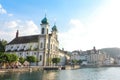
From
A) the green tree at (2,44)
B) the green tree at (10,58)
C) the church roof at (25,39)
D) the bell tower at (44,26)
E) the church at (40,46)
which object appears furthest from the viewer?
the green tree at (2,44)

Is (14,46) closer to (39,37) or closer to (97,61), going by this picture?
(39,37)

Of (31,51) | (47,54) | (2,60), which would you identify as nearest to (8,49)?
(31,51)

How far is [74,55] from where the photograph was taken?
182875mm

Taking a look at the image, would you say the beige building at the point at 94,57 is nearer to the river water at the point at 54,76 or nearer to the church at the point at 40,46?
the church at the point at 40,46

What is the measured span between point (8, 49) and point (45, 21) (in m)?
24.4

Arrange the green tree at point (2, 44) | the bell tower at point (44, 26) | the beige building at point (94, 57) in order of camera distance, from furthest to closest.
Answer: the beige building at point (94, 57) → the green tree at point (2, 44) → the bell tower at point (44, 26)

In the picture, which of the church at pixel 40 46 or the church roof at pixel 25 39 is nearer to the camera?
the church at pixel 40 46

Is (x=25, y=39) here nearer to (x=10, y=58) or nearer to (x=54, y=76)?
(x=10, y=58)

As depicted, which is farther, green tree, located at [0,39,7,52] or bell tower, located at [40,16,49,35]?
green tree, located at [0,39,7,52]

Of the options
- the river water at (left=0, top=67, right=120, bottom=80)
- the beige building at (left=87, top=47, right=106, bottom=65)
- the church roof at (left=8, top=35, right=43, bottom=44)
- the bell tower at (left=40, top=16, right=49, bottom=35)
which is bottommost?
the river water at (left=0, top=67, right=120, bottom=80)

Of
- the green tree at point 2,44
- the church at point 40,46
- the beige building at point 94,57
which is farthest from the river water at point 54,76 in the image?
the beige building at point 94,57

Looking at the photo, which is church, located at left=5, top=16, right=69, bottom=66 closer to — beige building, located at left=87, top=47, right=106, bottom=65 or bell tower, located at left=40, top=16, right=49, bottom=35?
bell tower, located at left=40, top=16, right=49, bottom=35

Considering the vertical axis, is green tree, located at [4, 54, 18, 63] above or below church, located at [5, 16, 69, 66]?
below

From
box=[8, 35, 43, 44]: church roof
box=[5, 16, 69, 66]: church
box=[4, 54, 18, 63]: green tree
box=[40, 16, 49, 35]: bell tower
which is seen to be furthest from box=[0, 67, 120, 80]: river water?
box=[8, 35, 43, 44]: church roof
